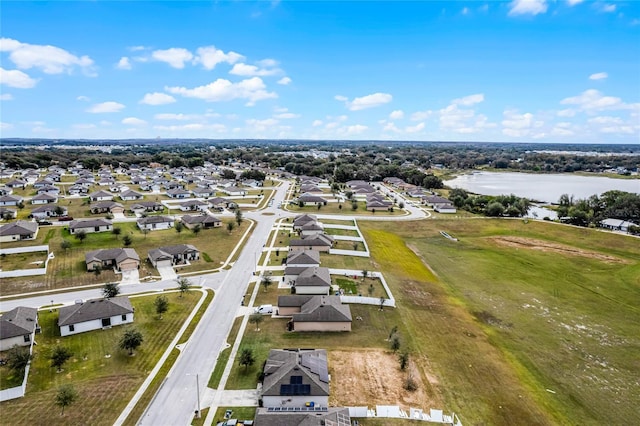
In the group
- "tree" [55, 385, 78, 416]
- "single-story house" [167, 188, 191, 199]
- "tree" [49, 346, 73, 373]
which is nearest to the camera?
"tree" [55, 385, 78, 416]

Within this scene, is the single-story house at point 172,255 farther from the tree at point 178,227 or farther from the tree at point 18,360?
the tree at point 18,360

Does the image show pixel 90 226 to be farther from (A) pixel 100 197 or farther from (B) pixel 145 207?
(A) pixel 100 197

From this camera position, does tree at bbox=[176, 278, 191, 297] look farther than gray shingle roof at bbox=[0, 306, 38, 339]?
Yes

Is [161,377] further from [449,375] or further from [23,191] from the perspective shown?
[23,191]

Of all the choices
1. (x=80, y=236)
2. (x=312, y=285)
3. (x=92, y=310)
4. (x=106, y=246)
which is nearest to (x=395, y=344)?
(x=312, y=285)

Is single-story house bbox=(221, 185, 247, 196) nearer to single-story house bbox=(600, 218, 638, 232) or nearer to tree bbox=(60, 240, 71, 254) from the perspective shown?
tree bbox=(60, 240, 71, 254)

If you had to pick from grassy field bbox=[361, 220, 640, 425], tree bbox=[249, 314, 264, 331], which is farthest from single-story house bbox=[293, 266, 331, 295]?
grassy field bbox=[361, 220, 640, 425]

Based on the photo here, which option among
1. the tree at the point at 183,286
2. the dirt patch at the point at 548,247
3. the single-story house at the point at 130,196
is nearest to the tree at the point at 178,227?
the tree at the point at 183,286
